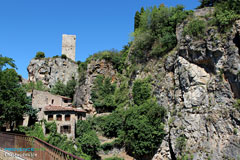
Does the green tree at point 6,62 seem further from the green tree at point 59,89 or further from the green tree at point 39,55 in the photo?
the green tree at point 39,55

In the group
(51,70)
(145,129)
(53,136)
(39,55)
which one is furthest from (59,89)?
(145,129)

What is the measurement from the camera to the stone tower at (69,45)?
176 ft

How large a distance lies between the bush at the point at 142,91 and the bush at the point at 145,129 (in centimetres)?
112

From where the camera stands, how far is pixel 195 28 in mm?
22484

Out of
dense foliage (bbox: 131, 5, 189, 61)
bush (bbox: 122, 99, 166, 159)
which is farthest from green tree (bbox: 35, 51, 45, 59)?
bush (bbox: 122, 99, 166, 159)

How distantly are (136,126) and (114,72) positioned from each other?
1692 centimetres

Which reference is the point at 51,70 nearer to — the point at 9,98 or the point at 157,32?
the point at 9,98

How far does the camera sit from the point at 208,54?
21203mm

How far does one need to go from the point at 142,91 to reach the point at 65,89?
2050cm

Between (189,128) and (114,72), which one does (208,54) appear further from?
(114,72)

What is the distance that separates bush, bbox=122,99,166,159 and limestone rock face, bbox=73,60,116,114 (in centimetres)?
1359

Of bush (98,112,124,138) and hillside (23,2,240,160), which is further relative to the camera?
bush (98,112,124,138)

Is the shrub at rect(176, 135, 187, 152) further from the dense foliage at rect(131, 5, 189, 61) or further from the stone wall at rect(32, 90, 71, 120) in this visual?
the stone wall at rect(32, 90, 71, 120)

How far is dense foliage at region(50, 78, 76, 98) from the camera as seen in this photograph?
131 ft
